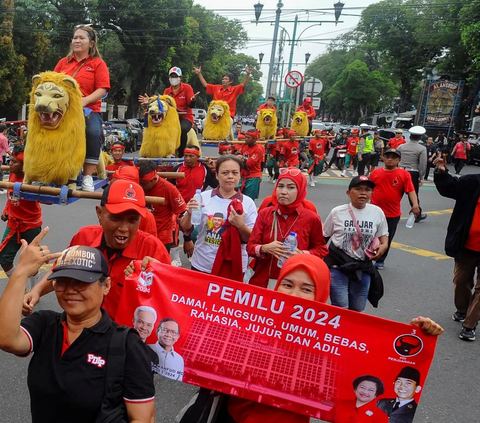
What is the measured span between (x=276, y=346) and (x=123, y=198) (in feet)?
3.90

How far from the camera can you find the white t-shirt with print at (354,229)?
4.24m

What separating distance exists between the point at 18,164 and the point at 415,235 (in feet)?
24.9

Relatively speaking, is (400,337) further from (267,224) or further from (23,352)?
(23,352)

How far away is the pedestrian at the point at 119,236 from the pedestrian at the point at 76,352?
0.66 m

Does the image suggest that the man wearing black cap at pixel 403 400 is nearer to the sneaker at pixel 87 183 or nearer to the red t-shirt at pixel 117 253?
the red t-shirt at pixel 117 253

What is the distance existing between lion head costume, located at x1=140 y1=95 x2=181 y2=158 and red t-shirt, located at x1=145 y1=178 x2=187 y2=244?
199cm

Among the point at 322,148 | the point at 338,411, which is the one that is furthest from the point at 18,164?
the point at 322,148

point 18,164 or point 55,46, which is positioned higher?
point 55,46

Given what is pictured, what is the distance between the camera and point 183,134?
27.3 feet

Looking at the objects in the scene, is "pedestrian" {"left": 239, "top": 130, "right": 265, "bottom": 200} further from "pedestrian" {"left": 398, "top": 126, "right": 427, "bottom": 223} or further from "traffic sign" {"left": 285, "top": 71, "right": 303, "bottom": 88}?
"traffic sign" {"left": 285, "top": 71, "right": 303, "bottom": 88}

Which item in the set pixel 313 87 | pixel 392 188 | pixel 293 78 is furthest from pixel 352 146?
pixel 392 188

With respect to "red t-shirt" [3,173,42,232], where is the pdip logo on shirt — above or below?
above

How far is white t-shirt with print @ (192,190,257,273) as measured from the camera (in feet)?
13.0

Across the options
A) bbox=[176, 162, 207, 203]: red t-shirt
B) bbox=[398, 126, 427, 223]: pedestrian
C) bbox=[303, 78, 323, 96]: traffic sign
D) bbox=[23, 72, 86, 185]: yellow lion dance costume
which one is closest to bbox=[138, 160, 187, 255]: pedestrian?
bbox=[176, 162, 207, 203]: red t-shirt
